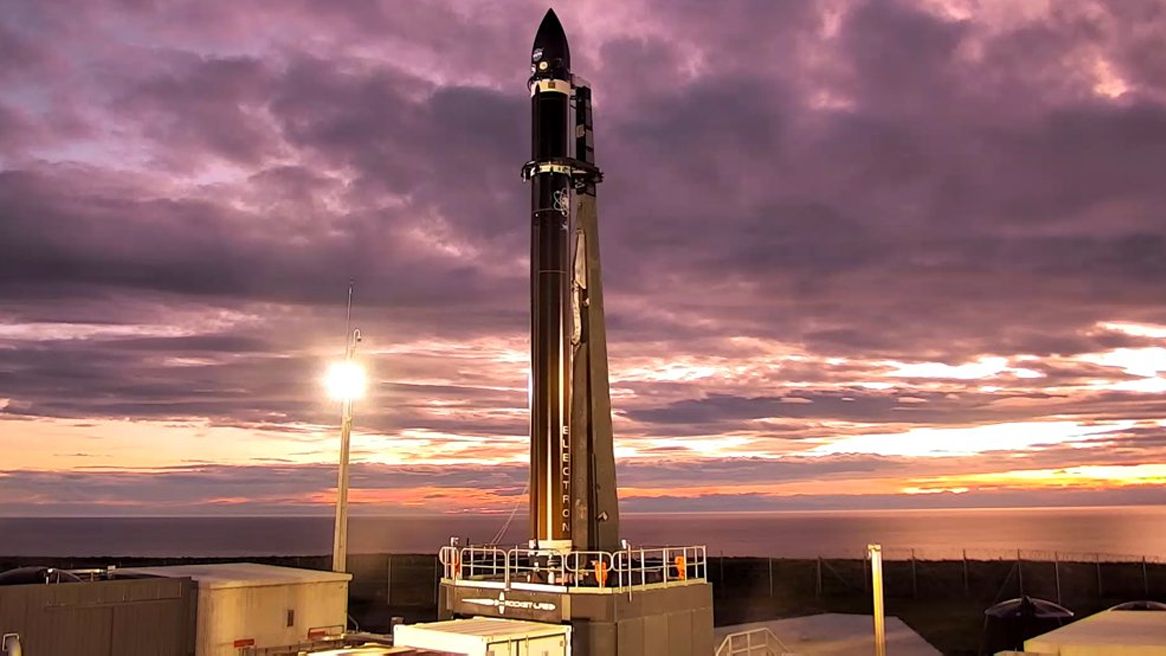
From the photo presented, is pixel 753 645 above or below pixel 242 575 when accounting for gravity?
below

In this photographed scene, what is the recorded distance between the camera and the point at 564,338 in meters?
32.4

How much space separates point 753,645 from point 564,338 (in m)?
15.7

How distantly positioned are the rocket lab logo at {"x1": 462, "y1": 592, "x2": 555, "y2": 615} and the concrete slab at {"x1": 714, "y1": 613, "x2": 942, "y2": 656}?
1530 centimetres

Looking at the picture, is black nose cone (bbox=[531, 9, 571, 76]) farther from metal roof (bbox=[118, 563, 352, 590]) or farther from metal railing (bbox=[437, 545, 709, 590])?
metal roof (bbox=[118, 563, 352, 590])

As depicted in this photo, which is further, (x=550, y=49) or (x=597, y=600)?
(x=550, y=49)

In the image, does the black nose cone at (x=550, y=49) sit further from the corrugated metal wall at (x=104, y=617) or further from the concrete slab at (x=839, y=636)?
the concrete slab at (x=839, y=636)

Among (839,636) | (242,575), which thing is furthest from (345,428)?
(839,636)

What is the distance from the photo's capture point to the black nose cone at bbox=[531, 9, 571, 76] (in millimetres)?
33531

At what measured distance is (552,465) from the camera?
1228 inches

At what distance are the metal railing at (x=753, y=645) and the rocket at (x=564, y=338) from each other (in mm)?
4947

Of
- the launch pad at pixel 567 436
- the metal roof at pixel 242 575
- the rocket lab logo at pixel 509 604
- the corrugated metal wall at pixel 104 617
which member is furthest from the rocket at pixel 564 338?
the corrugated metal wall at pixel 104 617

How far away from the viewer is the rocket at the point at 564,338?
31.2m

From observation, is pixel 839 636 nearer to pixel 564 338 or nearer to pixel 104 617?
pixel 564 338

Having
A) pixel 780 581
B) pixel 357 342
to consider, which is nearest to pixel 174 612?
pixel 357 342
